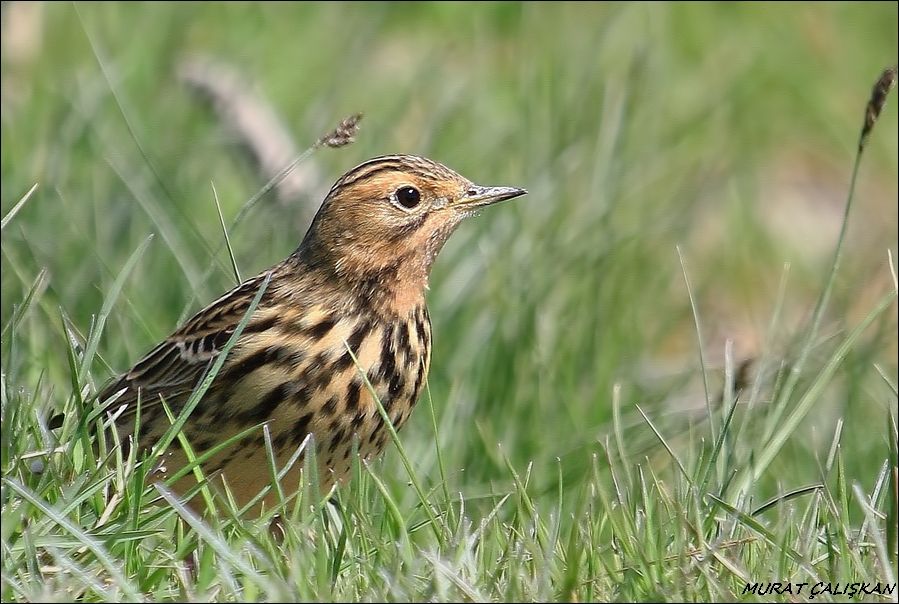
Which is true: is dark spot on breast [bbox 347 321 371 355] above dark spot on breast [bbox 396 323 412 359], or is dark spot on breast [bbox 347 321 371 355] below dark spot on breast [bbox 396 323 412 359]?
above

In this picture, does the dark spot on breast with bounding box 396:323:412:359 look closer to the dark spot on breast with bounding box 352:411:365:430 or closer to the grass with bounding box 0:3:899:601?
the dark spot on breast with bounding box 352:411:365:430

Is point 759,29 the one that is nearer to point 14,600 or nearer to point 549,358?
point 549,358

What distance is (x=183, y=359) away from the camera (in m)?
4.98

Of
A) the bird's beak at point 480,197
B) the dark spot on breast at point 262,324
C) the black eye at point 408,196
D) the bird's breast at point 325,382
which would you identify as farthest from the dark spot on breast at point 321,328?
the bird's beak at point 480,197

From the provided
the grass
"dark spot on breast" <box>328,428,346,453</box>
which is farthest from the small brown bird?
the grass

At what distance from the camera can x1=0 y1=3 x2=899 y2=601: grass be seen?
148 inches

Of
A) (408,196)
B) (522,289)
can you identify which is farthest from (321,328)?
(522,289)

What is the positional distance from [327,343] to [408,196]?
0.62 meters

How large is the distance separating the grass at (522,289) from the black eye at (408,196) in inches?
22.6

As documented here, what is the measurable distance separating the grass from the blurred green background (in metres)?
0.02

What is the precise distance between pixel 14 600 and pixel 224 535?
60cm

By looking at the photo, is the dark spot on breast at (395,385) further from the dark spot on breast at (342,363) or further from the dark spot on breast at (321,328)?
the dark spot on breast at (321,328)

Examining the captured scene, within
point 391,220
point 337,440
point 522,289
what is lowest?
point 522,289

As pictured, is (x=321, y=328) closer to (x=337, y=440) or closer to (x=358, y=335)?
(x=358, y=335)
